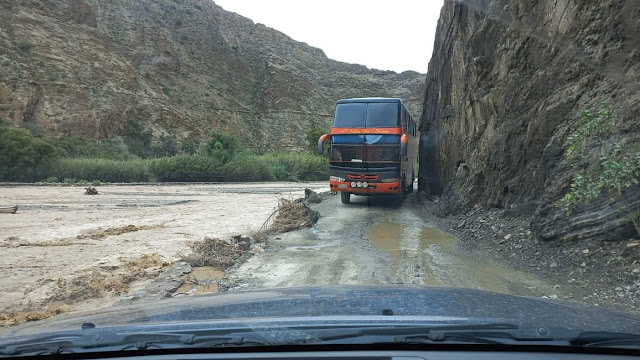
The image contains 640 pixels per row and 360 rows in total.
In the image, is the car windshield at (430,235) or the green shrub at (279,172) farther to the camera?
the green shrub at (279,172)

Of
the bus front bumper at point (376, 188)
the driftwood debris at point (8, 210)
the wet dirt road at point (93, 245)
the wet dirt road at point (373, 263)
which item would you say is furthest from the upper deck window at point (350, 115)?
the driftwood debris at point (8, 210)

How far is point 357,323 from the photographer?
6.31 ft

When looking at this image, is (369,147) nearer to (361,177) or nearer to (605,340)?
(361,177)

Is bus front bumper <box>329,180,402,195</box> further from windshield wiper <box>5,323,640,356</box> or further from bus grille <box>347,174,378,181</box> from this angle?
windshield wiper <box>5,323,640,356</box>

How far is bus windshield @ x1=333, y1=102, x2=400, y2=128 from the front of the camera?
63.6 feet

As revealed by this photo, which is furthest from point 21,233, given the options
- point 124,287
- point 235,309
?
point 235,309

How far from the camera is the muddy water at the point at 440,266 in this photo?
25.6ft

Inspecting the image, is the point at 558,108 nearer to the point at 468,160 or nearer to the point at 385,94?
the point at 468,160

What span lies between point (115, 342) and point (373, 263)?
7552 millimetres

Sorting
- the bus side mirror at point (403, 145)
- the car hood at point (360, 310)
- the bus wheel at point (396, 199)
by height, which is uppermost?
the bus side mirror at point (403, 145)

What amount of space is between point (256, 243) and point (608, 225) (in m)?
6.90

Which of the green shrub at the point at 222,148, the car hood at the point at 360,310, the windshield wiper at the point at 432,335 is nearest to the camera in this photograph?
the windshield wiper at the point at 432,335

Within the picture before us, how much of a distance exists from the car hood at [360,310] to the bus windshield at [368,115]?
16.5 metres

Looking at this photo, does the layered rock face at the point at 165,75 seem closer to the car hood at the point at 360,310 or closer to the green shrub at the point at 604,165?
the green shrub at the point at 604,165
